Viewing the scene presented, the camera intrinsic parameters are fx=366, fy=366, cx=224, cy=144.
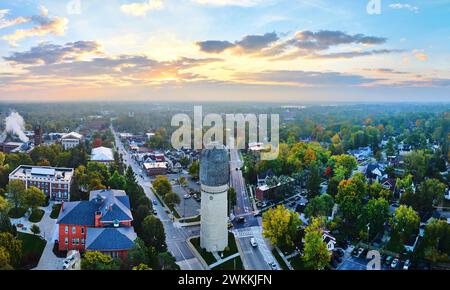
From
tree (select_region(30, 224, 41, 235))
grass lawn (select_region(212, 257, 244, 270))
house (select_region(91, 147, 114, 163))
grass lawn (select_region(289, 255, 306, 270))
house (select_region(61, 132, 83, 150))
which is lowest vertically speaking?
grass lawn (select_region(289, 255, 306, 270))

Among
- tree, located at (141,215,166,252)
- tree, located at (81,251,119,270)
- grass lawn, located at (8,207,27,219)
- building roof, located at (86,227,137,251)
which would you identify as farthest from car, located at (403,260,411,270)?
grass lawn, located at (8,207,27,219)

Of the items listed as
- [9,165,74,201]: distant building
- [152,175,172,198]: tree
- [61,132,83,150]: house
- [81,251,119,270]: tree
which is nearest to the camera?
[81,251,119,270]: tree

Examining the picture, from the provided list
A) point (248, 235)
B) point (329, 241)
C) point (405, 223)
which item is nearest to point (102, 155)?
point (248, 235)

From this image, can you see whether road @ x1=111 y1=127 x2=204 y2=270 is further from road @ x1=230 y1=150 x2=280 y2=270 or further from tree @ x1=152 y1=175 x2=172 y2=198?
road @ x1=230 y1=150 x2=280 y2=270

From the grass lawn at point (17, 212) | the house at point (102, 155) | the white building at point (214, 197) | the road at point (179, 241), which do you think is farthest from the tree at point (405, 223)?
the house at point (102, 155)

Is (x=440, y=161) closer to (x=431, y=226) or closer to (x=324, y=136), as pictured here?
(x=431, y=226)

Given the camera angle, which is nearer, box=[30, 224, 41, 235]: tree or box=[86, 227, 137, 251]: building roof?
box=[86, 227, 137, 251]: building roof
